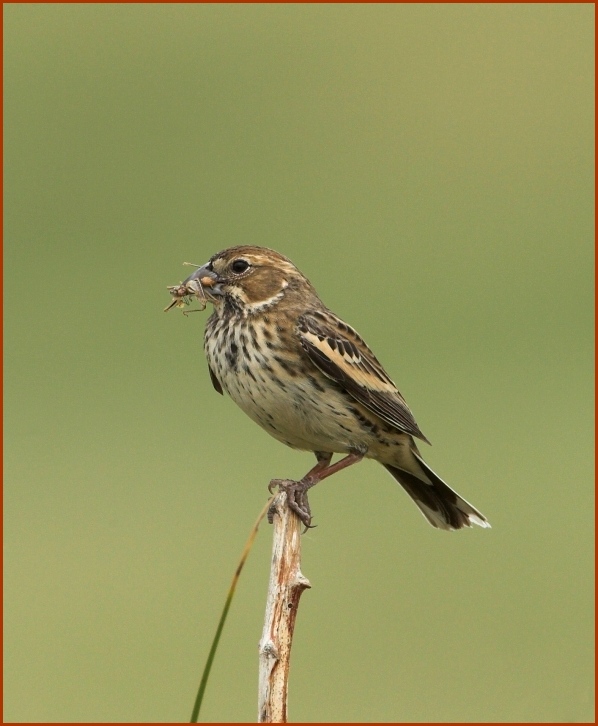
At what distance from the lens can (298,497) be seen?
7.18 metres

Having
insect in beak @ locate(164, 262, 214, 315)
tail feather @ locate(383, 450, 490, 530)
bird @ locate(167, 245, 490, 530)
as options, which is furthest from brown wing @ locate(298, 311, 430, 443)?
insect in beak @ locate(164, 262, 214, 315)

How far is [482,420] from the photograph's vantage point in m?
19.0

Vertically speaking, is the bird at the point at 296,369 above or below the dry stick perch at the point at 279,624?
above

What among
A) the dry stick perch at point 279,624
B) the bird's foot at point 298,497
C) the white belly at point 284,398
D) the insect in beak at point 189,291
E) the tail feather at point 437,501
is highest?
the insect in beak at point 189,291

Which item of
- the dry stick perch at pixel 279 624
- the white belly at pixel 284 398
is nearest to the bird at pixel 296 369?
the white belly at pixel 284 398

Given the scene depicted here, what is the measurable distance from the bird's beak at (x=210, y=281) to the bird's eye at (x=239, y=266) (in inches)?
4.1

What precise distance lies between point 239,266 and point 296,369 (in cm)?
78

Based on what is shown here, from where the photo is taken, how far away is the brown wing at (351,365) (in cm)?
775

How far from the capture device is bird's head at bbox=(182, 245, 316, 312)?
26.4 feet

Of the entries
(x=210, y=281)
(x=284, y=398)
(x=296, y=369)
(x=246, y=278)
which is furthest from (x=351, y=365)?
(x=210, y=281)

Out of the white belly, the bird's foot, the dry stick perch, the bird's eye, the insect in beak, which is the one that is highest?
the bird's eye

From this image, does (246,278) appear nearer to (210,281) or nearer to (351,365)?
(210,281)

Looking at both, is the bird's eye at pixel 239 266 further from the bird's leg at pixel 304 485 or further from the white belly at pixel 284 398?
the bird's leg at pixel 304 485

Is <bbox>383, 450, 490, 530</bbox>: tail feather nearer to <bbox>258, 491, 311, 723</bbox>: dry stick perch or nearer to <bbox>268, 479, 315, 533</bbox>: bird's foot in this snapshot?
<bbox>268, 479, 315, 533</bbox>: bird's foot
